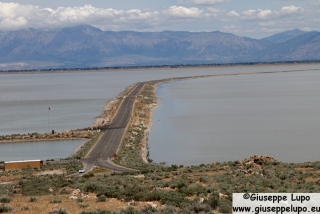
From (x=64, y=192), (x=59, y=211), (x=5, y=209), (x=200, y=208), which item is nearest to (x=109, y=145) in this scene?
(x=64, y=192)

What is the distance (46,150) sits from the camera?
2154 inches

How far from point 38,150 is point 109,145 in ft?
27.4

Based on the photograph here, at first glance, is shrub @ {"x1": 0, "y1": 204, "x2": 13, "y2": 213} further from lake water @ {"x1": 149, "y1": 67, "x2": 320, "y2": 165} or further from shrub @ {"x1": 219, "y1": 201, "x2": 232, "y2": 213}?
lake water @ {"x1": 149, "y1": 67, "x2": 320, "y2": 165}

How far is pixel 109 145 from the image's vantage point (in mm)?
52250

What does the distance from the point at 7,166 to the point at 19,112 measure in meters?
62.8

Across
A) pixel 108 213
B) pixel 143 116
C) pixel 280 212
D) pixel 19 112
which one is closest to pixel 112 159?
pixel 108 213

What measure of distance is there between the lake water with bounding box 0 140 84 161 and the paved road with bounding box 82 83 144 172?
3.20 meters

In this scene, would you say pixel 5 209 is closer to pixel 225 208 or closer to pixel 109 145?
pixel 225 208

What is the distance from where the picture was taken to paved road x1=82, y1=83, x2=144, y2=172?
40.1m

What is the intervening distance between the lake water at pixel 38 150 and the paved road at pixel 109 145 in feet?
10.5

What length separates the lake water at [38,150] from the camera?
5065 cm

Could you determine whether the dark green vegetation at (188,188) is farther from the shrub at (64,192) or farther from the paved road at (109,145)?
the paved road at (109,145)

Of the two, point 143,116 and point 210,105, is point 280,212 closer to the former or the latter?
point 143,116

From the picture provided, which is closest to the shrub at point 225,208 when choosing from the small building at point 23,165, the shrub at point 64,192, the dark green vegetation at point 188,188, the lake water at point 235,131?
the dark green vegetation at point 188,188
